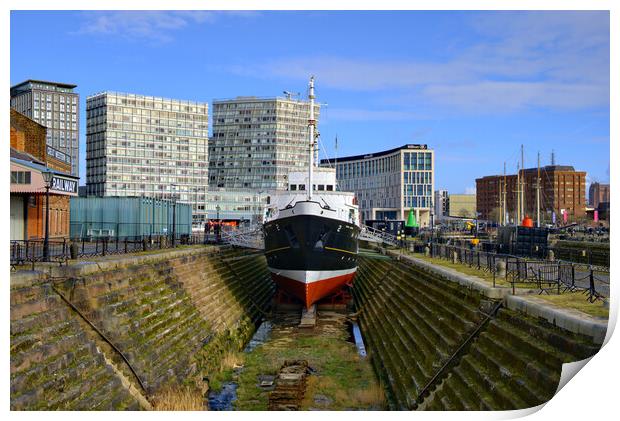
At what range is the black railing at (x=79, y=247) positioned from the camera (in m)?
20.7

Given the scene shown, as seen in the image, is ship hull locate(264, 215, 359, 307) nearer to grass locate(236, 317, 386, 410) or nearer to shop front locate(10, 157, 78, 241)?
grass locate(236, 317, 386, 410)

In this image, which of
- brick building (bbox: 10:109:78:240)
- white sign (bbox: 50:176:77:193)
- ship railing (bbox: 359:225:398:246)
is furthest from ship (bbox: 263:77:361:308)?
brick building (bbox: 10:109:78:240)

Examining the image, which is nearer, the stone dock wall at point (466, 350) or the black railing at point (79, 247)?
the stone dock wall at point (466, 350)

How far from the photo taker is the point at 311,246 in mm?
34000

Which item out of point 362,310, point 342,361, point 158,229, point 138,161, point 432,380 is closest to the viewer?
point 432,380

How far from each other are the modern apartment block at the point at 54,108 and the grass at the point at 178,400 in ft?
446

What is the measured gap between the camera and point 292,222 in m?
34.6

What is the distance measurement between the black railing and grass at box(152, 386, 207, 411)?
5.98 meters

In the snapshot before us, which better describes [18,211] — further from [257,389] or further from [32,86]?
[32,86]

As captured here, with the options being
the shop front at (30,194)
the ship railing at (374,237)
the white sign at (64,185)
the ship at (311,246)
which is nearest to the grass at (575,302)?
the ship at (311,246)

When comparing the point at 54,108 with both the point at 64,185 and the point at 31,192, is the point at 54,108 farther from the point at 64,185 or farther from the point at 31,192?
the point at 31,192

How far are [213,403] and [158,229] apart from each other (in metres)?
34.3

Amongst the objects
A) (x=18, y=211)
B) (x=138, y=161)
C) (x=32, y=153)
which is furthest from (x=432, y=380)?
(x=138, y=161)

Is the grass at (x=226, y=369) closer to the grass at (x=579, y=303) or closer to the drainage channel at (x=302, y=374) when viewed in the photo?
the drainage channel at (x=302, y=374)
